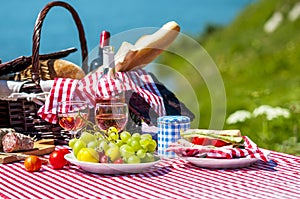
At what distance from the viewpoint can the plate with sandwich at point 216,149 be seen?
6.64 feet

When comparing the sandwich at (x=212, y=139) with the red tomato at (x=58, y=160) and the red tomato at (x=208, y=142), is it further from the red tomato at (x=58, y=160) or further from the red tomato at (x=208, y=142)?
the red tomato at (x=58, y=160)

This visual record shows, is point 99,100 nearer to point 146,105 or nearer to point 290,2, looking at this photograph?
point 146,105

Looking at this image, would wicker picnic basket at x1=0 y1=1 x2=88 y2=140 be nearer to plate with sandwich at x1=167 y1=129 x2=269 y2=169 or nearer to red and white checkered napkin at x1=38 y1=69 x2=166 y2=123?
red and white checkered napkin at x1=38 y1=69 x2=166 y2=123

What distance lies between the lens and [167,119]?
218 cm

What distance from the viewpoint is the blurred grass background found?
630cm

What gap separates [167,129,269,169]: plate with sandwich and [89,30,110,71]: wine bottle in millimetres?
634

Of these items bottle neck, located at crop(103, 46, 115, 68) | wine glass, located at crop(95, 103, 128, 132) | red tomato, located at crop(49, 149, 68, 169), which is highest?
bottle neck, located at crop(103, 46, 115, 68)

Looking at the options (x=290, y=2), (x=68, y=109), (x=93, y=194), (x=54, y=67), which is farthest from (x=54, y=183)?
(x=290, y=2)

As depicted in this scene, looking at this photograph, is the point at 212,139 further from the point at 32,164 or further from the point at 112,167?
the point at 32,164

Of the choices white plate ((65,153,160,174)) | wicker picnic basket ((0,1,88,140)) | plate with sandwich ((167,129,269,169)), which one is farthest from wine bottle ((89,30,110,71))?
white plate ((65,153,160,174))

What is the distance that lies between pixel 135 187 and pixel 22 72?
4.25 feet

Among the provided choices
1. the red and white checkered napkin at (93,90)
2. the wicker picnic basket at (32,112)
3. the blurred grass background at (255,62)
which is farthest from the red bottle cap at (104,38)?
the blurred grass background at (255,62)

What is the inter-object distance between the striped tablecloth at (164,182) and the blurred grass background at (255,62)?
2.21 meters

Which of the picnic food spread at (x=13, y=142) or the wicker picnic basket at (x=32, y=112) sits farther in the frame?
the wicker picnic basket at (x=32, y=112)
